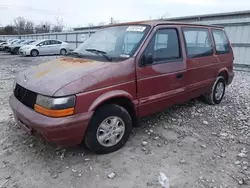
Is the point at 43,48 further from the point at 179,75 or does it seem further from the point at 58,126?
the point at 58,126

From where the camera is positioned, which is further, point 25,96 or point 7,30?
point 7,30

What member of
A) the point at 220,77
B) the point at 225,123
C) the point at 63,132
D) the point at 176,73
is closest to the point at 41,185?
the point at 63,132

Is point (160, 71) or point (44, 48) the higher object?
point (44, 48)

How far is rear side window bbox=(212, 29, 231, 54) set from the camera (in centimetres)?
494

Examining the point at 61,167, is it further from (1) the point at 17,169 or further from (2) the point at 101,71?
(2) the point at 101,71

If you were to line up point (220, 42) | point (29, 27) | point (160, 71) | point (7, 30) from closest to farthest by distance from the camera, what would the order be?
point (160, 71) < point (220, 42) < point (7, 30) < point (29, 27)

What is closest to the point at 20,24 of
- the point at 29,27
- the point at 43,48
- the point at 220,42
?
the point at 29,27

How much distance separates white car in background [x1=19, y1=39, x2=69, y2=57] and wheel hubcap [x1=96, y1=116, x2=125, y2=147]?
685 inches

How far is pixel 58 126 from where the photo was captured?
2.50m

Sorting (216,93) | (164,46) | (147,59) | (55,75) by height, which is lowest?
(216,93)

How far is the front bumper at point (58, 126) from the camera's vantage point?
2.51 metres

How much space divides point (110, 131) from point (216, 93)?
10.6 ft

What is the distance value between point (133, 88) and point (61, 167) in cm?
144

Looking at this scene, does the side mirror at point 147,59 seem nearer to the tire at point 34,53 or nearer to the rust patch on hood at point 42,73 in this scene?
the rust patch on hood at point 42,73
